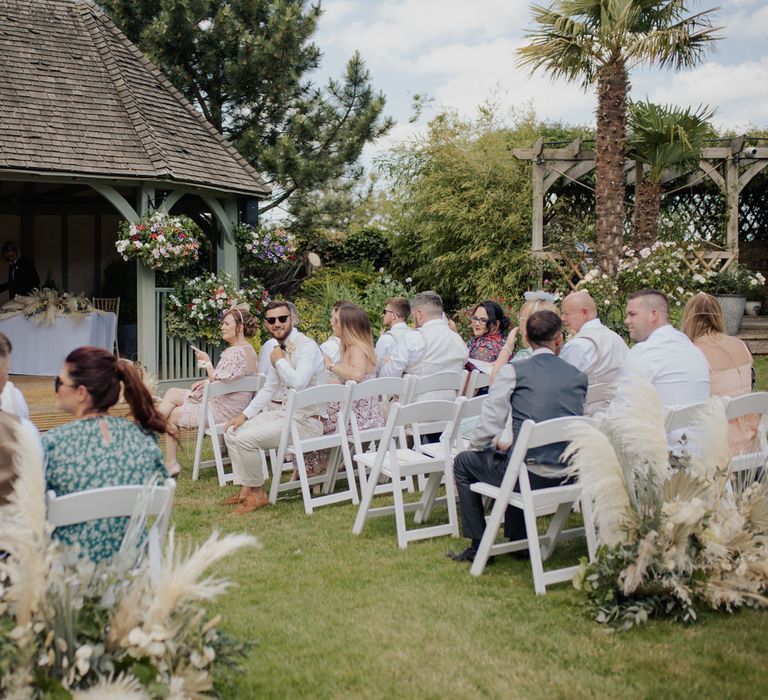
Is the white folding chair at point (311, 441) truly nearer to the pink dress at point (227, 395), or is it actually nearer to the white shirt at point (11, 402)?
the pink dress at point (227, 395)

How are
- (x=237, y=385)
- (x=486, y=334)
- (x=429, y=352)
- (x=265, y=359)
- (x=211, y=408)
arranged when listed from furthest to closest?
(x=486, y=334) < (x=265, y=359) < (x=429, y=352) < (x=211, y=408) < (x=237, y=385)

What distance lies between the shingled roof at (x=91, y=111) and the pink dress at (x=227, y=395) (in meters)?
4.75

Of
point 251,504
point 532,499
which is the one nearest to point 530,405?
point 532,499

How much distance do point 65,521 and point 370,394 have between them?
3775mm

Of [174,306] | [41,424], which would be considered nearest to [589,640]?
[41,424]

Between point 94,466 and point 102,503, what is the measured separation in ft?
1.12

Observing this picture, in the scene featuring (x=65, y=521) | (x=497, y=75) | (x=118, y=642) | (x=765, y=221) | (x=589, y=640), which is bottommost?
(x=589, y=640)

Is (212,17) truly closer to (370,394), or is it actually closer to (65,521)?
(370,394)

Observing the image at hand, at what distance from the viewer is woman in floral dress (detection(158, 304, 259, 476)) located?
757 cm

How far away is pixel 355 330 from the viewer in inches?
286

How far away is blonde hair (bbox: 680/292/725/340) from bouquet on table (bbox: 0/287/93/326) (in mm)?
8622

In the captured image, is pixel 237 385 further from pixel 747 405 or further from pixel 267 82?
pixel 267 82

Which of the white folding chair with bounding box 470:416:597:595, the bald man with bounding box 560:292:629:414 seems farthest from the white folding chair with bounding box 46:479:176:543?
the bald man with bounding box 560:292:629:414

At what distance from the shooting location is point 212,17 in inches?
803
